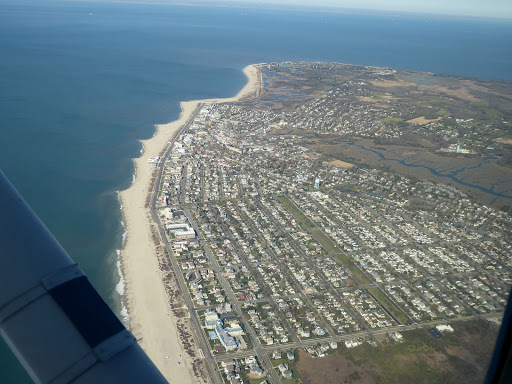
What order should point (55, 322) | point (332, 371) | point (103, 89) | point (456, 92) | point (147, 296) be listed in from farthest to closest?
1. point (456, 92)
2. point (103, 89)
3. point (147, 296)
4. point (332, 371)
5. point (55, 322)

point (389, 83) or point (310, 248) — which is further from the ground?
point (310, 248)

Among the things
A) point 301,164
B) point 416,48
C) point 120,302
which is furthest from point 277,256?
point 416,48

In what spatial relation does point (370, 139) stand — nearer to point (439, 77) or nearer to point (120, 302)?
point (120, 302)

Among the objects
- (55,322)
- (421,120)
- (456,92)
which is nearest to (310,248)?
(55,322)

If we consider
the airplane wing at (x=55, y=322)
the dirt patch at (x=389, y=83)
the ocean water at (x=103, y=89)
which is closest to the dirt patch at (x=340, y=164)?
the ocean water at (x=103, y=89)

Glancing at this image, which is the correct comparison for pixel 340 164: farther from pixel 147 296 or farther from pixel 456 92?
pixel 456 92

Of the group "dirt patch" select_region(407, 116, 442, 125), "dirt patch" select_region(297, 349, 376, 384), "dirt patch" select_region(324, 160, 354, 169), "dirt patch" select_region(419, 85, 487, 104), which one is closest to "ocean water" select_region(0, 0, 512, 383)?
"dirt patch" select_region(297, 349, 376, 384)
